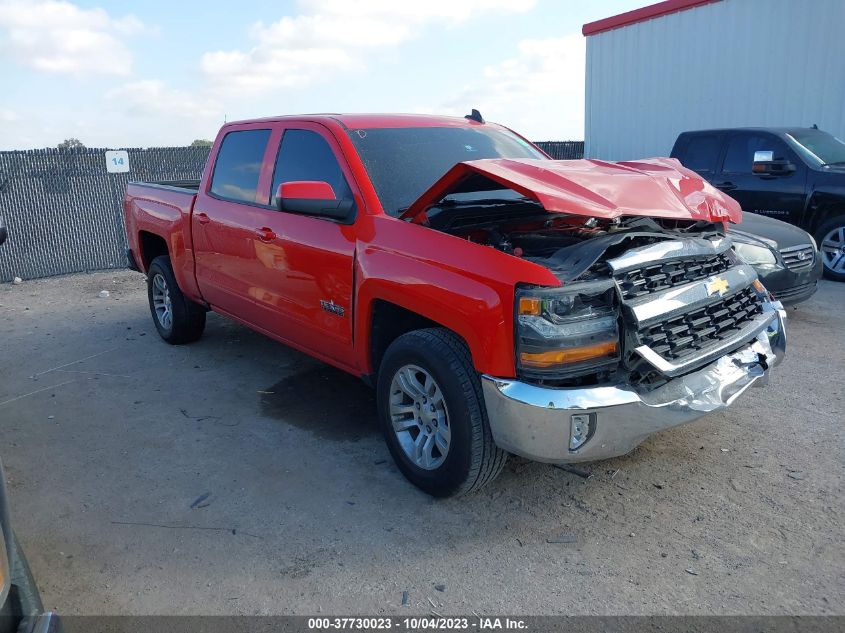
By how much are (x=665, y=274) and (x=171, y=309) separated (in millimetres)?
4435

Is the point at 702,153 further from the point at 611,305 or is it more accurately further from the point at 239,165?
the point at 611,305

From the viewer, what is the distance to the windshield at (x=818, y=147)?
27.2 feet

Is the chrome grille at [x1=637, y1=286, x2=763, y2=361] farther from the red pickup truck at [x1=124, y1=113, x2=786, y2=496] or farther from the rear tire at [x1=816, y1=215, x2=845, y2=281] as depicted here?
the rear tire at [x1=816, y1=215, x2=845, y2=281]

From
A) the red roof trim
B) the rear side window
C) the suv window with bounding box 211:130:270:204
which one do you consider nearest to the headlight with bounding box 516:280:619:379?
the suv window with bounding box 211:130:270:204

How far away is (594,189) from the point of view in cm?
332

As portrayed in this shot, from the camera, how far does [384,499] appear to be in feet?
11.6

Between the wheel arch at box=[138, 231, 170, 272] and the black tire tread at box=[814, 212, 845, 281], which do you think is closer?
the wheel arch at box=[138, 231, 170, 272]

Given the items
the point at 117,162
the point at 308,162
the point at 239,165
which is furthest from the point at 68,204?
the point at 308,162

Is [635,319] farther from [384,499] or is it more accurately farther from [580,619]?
[384,499]

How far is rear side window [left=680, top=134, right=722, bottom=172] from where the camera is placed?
9000 millimetres

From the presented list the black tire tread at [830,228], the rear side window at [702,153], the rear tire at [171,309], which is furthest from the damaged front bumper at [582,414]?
the rear side window at [702,153]

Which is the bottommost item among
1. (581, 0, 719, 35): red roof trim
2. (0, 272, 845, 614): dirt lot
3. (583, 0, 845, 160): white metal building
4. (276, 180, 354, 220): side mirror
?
(0, 272, 845, 614): dirt lot

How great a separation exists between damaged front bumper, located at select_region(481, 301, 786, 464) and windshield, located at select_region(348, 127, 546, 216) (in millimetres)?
1393

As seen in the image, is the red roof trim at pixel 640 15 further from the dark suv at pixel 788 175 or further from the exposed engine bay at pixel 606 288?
the exposed engine bay at pixel 606 288
